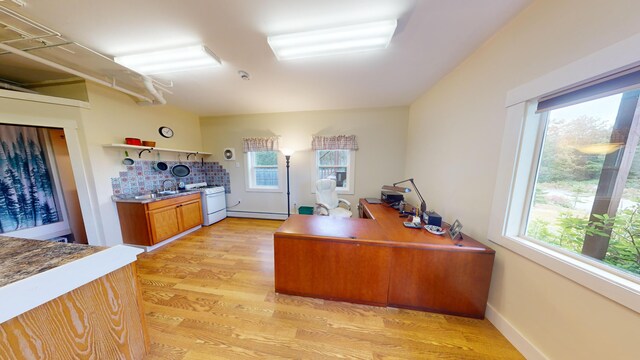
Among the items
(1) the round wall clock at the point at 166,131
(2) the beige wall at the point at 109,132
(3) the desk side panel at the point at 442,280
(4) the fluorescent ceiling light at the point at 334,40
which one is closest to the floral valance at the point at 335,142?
(4) the fluorescent ceiling light at the point at 334,40

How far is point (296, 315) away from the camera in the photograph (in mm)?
1516

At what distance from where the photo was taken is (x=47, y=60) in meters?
1.70

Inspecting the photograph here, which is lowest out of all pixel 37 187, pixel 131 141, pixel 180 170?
pixel 37 187

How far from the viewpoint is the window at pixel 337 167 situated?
3549mm

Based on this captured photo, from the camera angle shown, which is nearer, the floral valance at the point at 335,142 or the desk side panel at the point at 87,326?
the desk side panel at the point at 87,326

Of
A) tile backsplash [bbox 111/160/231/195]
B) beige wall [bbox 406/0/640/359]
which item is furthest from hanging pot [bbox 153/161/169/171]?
beige wall [bbox 406/0/640/359]

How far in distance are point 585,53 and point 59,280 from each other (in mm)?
2864

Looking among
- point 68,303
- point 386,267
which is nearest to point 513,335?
point 386,267

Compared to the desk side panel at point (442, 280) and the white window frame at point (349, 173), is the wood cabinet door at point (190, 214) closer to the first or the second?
the white window frame at point (349, 173)

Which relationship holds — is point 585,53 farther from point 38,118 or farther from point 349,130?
point 38,118

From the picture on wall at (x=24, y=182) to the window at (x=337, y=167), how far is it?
4.11 m

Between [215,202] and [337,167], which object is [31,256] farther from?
[337,167]

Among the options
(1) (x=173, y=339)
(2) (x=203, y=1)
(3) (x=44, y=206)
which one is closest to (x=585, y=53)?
(2) (x=203, y=1)

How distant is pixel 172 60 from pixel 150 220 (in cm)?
215
